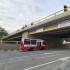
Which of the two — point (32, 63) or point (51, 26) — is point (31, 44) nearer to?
point (51, 26)

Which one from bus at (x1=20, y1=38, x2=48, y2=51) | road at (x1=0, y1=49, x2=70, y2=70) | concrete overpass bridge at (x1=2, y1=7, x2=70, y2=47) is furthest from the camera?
bus at (x1=20, y1=38, x2=48, y2=51)

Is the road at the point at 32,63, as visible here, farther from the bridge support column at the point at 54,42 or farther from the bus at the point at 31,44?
the bridge support column at the point at 54,42

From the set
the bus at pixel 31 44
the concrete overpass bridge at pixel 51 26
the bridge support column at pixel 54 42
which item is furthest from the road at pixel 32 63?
the bridge support column at pixel 54 42

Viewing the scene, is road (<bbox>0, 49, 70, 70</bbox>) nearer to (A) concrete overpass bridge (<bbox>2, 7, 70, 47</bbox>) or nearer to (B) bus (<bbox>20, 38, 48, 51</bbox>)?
(A) concrete overpass bridge (<bbox>2, 7, 70, 47</bbox>)

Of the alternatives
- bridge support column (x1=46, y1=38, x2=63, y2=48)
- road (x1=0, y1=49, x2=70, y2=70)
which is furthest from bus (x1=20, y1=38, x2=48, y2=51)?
road (x1=0, y1=49, x2=70, y2=70)

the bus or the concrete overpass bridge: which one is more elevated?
the concrete overpass bridge

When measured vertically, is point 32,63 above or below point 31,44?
below

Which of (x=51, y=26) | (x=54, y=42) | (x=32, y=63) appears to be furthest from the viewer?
(x=54, y=42)

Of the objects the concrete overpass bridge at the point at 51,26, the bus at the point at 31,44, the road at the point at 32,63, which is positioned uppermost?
the concrete overpass bridge at the point at 51,26

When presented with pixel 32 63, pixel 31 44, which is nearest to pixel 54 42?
pixel 31 44

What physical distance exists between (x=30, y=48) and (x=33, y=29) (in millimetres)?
7132

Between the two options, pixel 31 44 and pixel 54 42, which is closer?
pixel 31 44

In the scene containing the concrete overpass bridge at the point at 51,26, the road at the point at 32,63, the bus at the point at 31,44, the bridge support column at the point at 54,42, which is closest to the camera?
the road at the point at 32,63

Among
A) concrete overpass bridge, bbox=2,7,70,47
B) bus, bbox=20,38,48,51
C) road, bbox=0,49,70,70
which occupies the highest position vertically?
concrete overpass bridge, bbox=2,7,70,47
